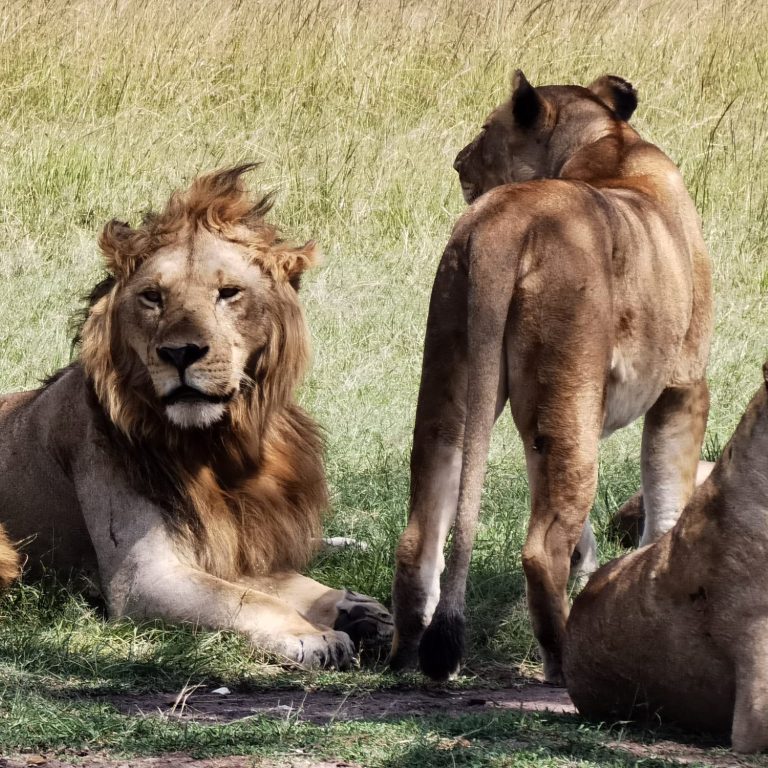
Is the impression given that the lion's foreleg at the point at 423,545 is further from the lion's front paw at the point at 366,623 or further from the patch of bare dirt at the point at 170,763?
the patch of bare dirt at the point at 170,763

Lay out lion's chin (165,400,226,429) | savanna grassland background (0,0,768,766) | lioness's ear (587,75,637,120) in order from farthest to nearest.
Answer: lioness's ear (587,75,637,120), lion's chin (165,400,226,429), savanna grassland background (0,0,768,766)

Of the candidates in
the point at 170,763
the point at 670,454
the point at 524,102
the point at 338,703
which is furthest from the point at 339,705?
the point at 524,102

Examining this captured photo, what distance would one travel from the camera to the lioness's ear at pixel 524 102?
4637 millimetres

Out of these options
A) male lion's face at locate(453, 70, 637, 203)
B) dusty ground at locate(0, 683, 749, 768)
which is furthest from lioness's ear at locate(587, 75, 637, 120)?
dusty ground at locate(0, 683, 749, 768)

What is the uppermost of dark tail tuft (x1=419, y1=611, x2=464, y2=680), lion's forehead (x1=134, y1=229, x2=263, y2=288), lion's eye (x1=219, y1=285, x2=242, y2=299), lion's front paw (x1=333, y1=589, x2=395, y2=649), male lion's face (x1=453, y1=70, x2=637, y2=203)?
male lion's face (x1=453, y1=70, x2=637, y2=203)

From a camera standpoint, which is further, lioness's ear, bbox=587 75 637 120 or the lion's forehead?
lioness's ear, bbox=587 75 637 120

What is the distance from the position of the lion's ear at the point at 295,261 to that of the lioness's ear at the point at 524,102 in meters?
0.82

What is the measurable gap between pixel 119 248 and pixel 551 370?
1449 millimetres

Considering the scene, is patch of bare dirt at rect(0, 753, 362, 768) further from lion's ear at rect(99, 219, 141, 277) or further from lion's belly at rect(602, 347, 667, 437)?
lion's ear at rect(99, 219, 141, 277)

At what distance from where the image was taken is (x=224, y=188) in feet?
14.6

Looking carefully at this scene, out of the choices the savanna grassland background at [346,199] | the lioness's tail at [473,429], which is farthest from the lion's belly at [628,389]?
the savanna grassland background at [346,199]

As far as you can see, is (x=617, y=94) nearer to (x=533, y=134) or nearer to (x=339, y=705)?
(x=533, y=134)

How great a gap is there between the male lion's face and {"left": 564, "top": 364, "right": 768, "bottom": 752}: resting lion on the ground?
1.83 metres

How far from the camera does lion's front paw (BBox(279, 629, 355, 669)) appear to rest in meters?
4.00
